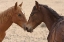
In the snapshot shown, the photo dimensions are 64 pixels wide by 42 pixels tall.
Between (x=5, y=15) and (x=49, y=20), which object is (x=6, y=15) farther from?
(x=49, y=20)

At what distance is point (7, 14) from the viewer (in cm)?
632

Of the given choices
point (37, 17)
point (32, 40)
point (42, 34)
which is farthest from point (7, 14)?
point (42, 34)

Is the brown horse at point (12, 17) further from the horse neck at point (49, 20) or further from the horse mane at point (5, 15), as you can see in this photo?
the horse neck at point (49, 20)

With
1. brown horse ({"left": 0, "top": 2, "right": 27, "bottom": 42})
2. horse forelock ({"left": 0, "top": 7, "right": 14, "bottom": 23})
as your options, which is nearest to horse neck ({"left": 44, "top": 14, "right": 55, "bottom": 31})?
brown horse ({"left": 0, "top": 2, "right": 27, "bottom": 42})

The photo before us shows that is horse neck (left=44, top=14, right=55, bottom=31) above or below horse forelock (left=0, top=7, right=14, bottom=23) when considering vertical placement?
above

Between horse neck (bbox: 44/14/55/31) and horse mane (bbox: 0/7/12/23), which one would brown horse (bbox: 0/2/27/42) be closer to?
horse mane (bbox: 0/7/12/23)

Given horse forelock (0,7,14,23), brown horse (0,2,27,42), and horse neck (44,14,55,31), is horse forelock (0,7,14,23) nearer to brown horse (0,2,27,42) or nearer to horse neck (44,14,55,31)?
brown horse (0,2,27,42)

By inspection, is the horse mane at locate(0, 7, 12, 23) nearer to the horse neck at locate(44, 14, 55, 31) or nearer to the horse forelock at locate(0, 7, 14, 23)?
the horse forelock at locate(0, 7, 14, 23)

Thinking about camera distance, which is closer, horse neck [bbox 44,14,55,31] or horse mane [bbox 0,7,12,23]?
horse neck [bbox 44,14,55,31]

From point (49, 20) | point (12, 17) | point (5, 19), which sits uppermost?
point (49, 20)

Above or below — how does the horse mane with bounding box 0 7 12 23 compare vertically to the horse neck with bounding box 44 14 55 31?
below

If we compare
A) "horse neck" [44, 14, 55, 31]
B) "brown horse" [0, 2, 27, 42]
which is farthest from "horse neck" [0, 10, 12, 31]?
"horse neck" [44, 14, 55, 31]

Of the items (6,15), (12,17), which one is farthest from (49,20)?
(6,15)

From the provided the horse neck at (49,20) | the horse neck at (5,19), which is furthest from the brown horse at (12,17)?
the horse neck at (49,20)
